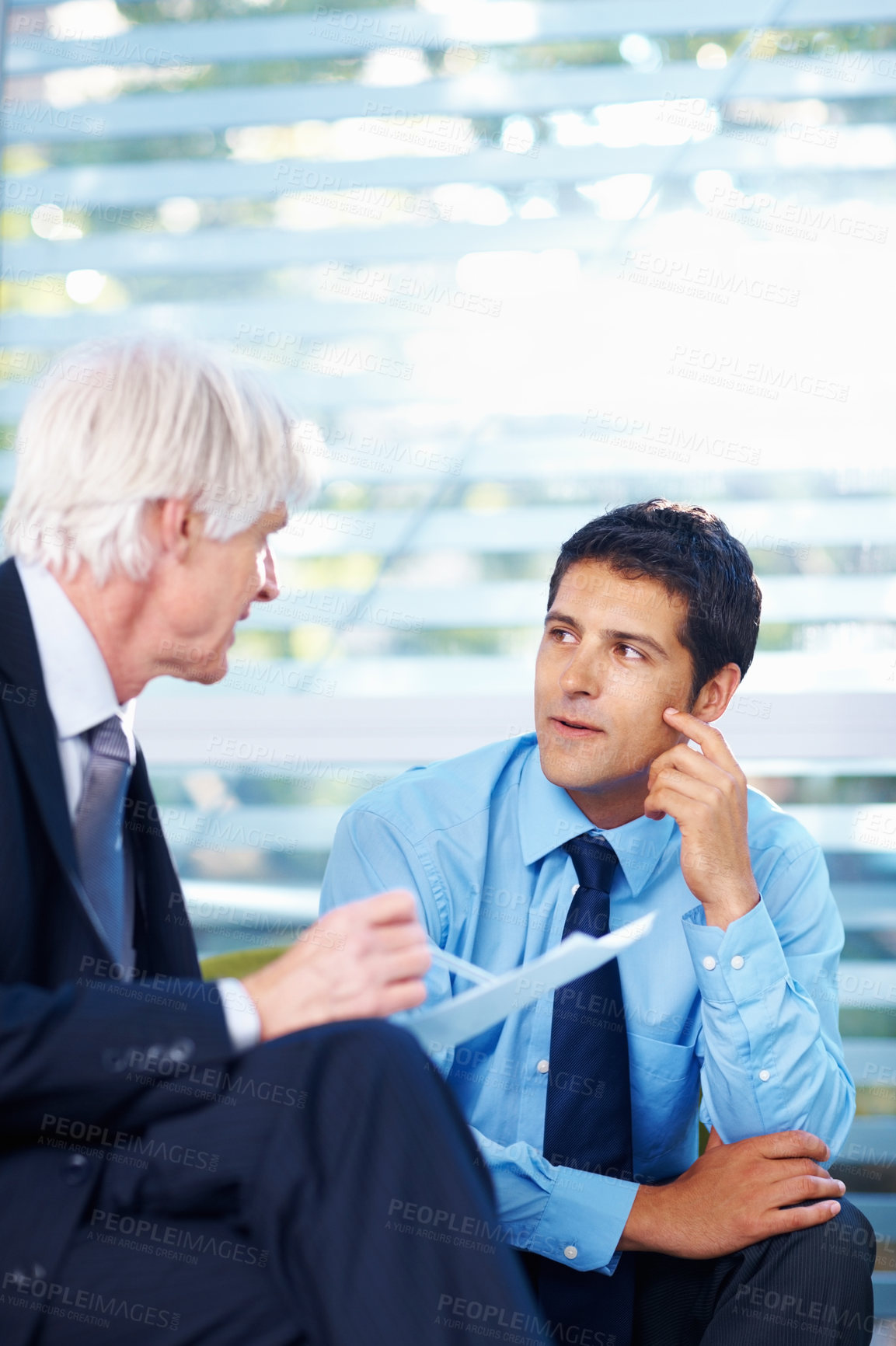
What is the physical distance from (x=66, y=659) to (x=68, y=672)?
14 millimetres

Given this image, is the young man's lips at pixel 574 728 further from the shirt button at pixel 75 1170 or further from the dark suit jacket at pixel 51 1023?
the shirt button at pixel 75 1170

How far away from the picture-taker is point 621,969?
5.95ft

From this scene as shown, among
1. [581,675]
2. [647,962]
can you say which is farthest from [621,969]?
[581,675]

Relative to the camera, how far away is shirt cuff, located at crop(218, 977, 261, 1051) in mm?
1098

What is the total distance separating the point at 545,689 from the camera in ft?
6.10

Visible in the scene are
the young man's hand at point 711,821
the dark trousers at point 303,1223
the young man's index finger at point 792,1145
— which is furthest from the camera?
the young man's hand at point 711,821

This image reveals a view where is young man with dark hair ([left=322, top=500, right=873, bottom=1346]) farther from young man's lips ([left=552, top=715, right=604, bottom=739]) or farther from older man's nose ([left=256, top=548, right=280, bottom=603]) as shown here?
older man's nose ([left=256, top=548, right=280, bottom=603])

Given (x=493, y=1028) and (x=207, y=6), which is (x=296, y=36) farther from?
(x=493, y=1028)

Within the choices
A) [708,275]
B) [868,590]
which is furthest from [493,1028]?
[708,275]

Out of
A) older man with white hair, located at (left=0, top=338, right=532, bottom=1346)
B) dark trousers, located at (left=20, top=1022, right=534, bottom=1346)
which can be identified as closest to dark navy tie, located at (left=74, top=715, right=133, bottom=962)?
older man with white hair, located at (left=0, top=338, right=532, bottom=1346)

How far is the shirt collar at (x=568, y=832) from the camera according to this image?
6.02ft

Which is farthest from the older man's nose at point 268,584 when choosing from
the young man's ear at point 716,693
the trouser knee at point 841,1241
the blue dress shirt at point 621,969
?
the trouser knee at point 841,1241

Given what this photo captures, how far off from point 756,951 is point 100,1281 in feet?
3.15

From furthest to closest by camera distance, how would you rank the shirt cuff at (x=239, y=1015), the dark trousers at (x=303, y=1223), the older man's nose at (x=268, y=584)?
the older man's nose at (x=268, y=584) < the shirt cuff at (x=239, y=1015) < the dark trousers at (x=303, y=1223)
